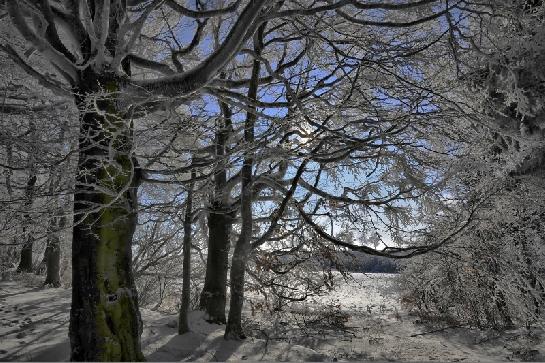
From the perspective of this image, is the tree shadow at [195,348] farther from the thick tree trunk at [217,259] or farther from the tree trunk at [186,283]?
the thick tree trunk at [217,259]

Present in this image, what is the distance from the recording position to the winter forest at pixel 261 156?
427 centimetres

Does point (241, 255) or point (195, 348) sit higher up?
point (241, 255)

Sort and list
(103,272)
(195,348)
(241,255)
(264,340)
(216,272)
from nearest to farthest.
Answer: (103,272), (195,348), (241,255), (264,340), (216,272)

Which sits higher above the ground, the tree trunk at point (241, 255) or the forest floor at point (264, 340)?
the tree trunk at point (241, 255)

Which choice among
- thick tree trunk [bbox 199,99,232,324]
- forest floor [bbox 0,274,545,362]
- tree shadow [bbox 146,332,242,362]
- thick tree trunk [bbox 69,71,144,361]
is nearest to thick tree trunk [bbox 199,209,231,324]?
thick tree trunk [bbox 199,99,232,324]

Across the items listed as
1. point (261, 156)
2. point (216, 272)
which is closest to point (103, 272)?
point (261, 156)

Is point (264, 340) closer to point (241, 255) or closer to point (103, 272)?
point (241, 255)

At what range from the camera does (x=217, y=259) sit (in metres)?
8.92

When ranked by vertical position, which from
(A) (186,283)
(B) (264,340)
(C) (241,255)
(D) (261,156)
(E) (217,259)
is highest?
(D) (261,156)

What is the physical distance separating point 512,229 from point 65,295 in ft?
35.4

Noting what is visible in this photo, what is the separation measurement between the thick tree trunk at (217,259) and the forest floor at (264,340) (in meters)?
0.38

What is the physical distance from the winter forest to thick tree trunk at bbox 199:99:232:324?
0.04m

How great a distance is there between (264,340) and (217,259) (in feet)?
7.73

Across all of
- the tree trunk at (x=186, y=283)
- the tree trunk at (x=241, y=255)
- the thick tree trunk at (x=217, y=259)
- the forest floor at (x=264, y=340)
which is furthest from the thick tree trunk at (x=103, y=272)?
the thick tree trunk at (x=217, y=259)
